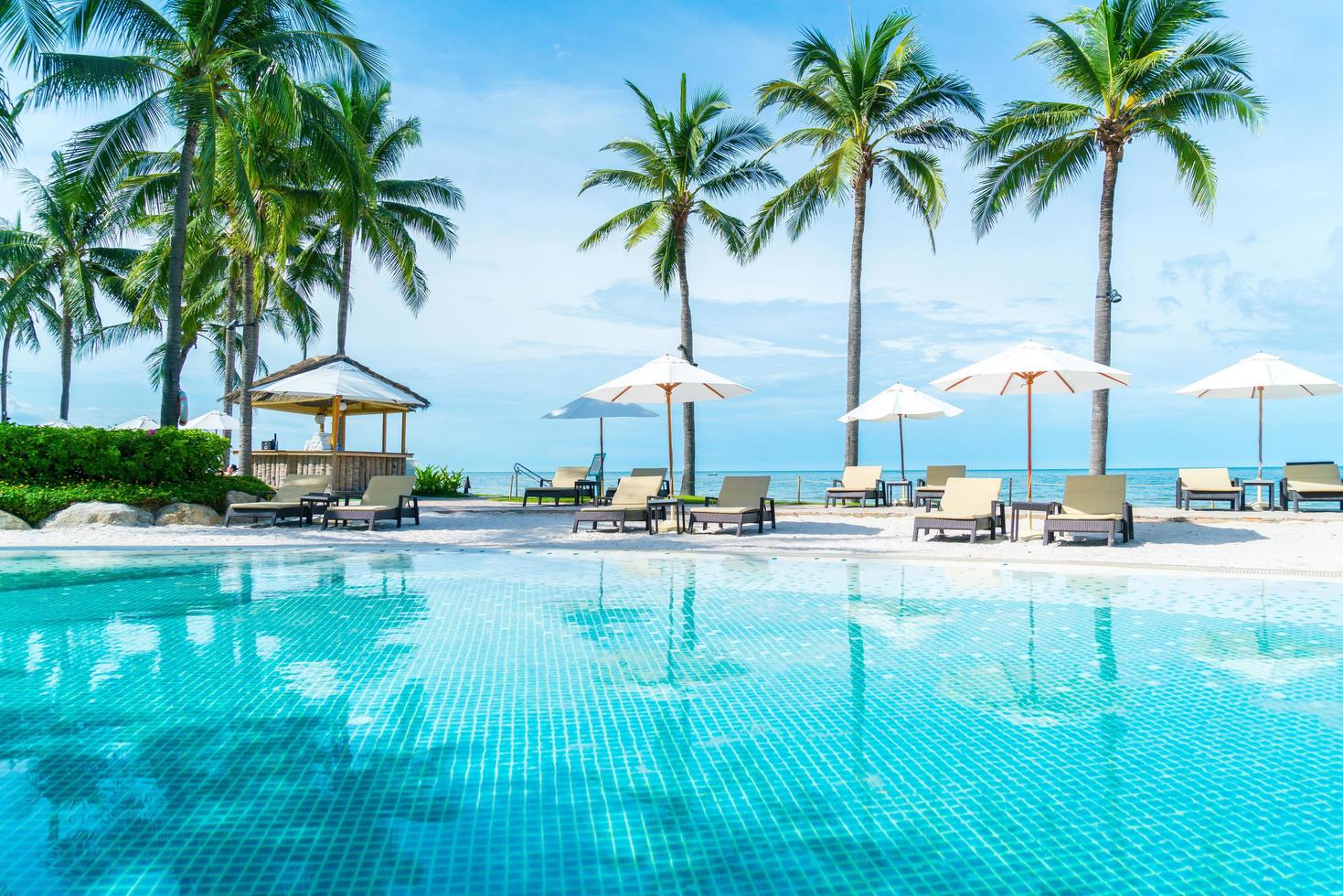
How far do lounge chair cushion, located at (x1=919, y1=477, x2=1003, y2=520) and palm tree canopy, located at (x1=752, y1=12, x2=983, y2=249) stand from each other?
785 centimetres

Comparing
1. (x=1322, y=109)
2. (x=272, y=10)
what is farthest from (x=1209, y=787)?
(x=1322, y=109)

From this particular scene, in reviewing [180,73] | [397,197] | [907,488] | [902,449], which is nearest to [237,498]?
[180,73]

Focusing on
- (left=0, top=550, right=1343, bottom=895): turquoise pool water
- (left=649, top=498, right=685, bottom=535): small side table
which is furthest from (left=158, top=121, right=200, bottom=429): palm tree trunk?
(left=649, top=498, right=685, bottom=535): small side table

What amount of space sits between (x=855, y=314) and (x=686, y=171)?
545 centimetres

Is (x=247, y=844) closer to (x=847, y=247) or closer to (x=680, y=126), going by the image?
(x=847, y=247)

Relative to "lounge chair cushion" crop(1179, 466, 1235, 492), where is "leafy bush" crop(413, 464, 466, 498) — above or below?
below

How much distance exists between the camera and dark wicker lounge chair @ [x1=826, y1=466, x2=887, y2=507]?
1616cm

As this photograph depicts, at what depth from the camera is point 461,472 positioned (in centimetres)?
2394

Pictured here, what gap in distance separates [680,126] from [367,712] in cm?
1757

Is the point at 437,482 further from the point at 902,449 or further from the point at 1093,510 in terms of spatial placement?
the point at 1093,510

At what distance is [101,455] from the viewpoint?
12523mm

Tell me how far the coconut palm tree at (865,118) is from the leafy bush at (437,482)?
36.3ft

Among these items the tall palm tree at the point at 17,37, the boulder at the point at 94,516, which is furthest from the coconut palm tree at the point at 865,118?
the boulder at the point at 94,516

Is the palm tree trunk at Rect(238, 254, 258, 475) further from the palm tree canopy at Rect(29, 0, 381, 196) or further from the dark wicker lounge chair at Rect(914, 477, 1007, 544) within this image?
the dark wicker lounge chair at Rect(914, 477, 1007, 544)
